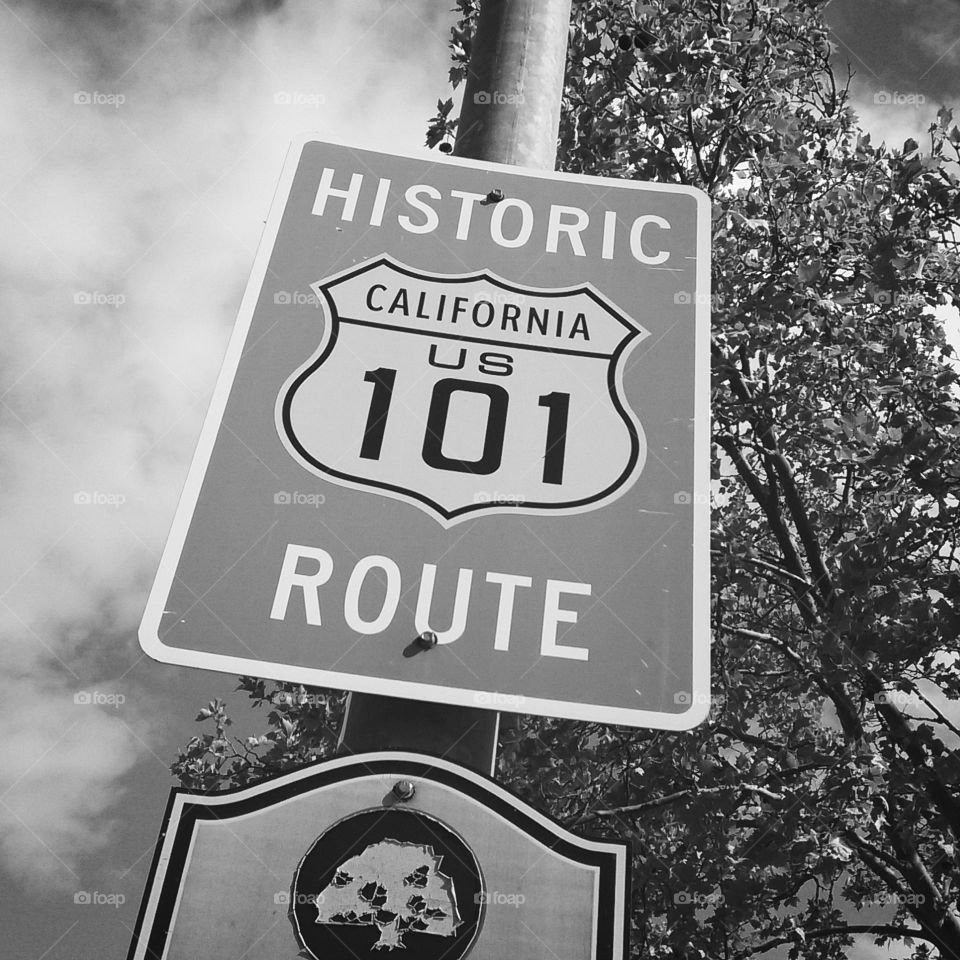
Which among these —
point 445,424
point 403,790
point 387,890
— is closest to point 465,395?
point 445,424

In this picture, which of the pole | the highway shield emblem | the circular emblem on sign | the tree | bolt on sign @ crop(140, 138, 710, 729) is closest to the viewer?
the circular emblem on sign

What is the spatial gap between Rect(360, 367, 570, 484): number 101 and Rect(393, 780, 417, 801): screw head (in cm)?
51

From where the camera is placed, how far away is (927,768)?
495 cm

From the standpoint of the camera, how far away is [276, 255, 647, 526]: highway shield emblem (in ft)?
4.60

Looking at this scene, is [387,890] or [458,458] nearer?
[387,890]

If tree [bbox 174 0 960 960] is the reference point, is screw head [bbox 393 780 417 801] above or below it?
below

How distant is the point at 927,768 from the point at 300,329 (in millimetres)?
4734

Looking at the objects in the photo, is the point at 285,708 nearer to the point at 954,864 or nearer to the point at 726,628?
the point at 726,628

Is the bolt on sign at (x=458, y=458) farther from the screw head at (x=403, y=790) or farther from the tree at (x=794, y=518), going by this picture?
the tree at (x=794, y=518)

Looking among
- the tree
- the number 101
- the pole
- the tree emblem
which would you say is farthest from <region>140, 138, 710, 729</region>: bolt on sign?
the tree

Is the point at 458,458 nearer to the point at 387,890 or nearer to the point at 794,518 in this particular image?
the point at 387,890

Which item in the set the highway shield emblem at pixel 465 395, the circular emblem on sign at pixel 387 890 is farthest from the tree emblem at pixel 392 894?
the highway shield emblem at pixel 465 395

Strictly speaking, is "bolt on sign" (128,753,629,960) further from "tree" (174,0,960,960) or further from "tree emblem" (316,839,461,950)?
"tree" (174,0,960,960)

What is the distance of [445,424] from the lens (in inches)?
57.7
